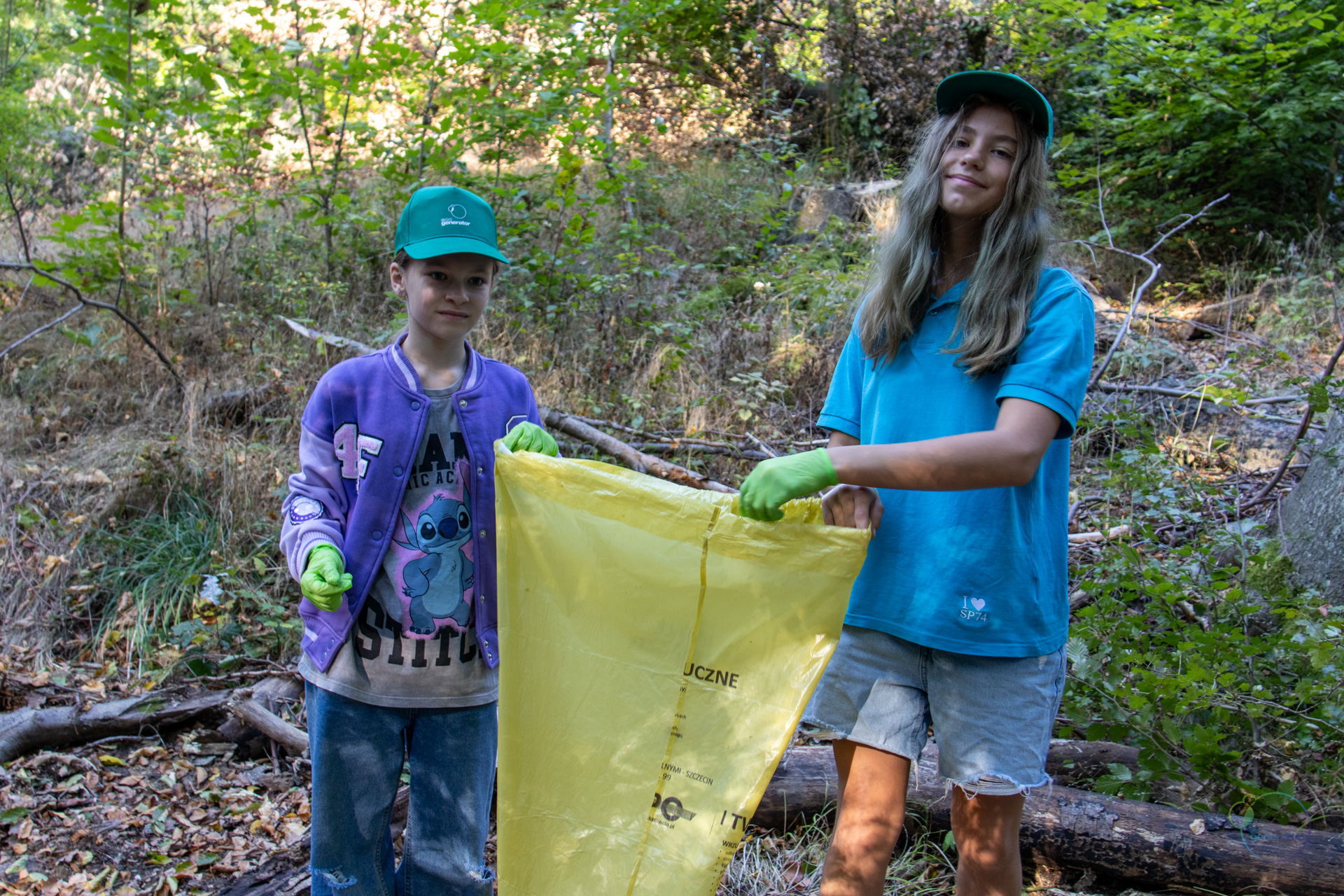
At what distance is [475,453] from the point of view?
171cm

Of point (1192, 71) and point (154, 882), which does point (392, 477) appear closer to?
point (154, 882)

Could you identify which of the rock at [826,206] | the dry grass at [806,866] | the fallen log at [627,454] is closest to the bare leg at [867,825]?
the dry grass at [806,866]

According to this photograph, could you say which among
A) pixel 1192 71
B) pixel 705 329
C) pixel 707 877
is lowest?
pixel 707 877

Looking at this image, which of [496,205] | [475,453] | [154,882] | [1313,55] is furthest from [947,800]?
[1313,55]

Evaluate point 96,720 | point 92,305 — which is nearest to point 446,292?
point 96,720

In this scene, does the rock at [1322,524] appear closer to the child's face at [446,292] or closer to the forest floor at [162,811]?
the forest floor at [162,811]

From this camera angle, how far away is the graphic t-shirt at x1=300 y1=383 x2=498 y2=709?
1616 mm

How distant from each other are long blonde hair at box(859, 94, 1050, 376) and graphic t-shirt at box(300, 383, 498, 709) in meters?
0.90

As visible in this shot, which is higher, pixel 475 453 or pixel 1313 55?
pixel 1313 55

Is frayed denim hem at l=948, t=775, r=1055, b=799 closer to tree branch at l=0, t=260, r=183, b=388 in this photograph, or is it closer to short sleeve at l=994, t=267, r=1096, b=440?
short sleeve at l=994, t=267, r=1096, b=440

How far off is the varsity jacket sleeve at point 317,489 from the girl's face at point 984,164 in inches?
51.1

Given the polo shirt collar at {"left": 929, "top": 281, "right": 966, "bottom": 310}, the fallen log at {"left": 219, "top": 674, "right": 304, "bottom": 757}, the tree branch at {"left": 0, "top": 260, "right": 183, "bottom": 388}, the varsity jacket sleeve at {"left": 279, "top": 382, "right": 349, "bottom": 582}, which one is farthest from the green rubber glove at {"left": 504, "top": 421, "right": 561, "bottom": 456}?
the tree branch at {"left": 0, "top": 260, "right": 183, "bottom": 388}

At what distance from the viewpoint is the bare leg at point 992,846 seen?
1.54 m

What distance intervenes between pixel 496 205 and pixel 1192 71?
593cm
